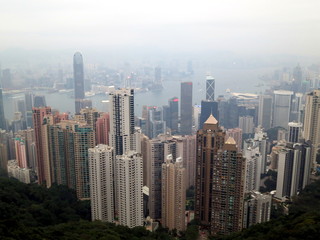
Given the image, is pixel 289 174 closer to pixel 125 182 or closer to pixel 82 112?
pixel 125 182

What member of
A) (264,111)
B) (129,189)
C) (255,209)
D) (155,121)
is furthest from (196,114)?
(129,189)

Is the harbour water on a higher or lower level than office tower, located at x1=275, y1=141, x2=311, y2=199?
higher

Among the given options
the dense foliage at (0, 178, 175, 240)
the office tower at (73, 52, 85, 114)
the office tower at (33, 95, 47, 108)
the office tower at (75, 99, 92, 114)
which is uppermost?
the office tower at (73, 52, 85, 114)

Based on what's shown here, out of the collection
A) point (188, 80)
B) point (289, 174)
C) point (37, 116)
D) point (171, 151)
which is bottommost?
point (289, 174)

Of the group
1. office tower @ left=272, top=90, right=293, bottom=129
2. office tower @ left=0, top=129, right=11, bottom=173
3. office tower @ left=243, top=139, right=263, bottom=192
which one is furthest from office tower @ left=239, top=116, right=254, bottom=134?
office tower @ left=0, top=129, right=11, bottom=173

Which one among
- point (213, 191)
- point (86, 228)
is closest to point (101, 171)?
point (86, 228)

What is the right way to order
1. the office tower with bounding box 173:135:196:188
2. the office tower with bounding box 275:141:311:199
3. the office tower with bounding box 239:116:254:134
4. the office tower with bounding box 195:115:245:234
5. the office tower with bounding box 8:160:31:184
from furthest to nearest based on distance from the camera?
the office tower with bounding box 239:116:254:134 < the office tower with bounding box 8:160:31:184 < the office tower with bounding box 173:135:196:188 < the office tower with bounding box 275:141:311:199 < the office tower with bounding box 195:115:245:234

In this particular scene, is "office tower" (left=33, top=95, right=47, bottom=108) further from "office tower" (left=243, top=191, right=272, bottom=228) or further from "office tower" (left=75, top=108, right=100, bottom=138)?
"office tower" (left=243, top=191, right=272, bottom=228)
